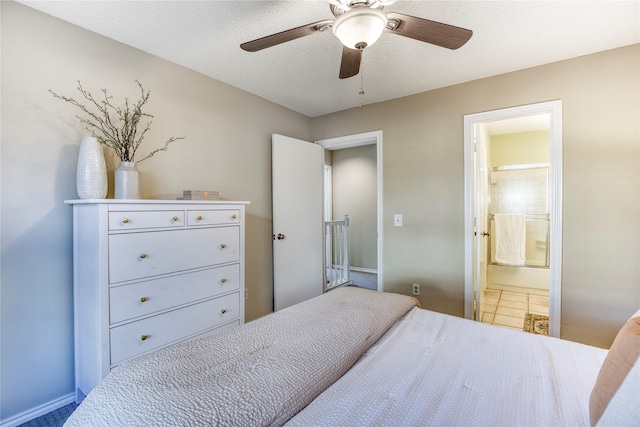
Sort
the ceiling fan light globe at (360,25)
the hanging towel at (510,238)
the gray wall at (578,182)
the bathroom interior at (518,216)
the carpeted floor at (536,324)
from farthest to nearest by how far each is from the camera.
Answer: the hanging towel at (510,238) → the bathroom interior at (518,216) → the carpeted floor at (536,324) → the gray wall at (578,182) → the ceiling fan light globe at (360,25)

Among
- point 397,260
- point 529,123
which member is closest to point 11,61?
point 397,260

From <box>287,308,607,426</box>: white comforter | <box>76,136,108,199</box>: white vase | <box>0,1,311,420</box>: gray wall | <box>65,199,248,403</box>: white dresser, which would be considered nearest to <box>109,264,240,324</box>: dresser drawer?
<box>65,199,248,403</box>: white dresser

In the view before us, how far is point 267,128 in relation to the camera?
309cm

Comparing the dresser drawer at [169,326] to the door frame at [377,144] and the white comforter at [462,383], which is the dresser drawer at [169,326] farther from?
the door frame at [377,144]

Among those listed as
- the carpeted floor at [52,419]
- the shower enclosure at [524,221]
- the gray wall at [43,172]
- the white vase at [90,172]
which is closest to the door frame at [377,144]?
the gray wall at [43,172]

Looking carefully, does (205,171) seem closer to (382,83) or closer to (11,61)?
(11,61)

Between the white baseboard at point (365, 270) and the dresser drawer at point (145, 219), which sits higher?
the dresser drawer at point (145, 219)

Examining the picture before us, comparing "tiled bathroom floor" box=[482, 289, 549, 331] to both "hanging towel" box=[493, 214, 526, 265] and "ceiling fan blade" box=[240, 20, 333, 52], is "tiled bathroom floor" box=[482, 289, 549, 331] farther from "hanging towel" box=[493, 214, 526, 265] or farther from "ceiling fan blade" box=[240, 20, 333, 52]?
"ceiling fan blade" box=[240, 20, 333, 52]

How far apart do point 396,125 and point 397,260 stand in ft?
4.66

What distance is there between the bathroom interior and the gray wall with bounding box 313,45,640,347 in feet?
4.53

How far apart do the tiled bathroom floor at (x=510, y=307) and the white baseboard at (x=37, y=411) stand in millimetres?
3525

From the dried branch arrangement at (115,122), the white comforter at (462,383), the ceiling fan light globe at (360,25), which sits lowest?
the white comforter at (462,383)

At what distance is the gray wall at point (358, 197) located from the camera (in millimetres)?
5195

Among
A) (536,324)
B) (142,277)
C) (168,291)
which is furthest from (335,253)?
(142,277)
